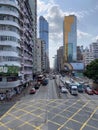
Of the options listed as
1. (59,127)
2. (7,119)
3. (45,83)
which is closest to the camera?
(59,127)

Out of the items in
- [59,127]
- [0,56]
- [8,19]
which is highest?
[8,19]

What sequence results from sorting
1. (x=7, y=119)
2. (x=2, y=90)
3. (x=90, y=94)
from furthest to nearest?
(x=90, y=94), (x=2, y=90), (x=7, y=119)

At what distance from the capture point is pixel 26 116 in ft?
135

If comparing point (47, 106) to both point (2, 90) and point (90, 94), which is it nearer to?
point (2, 90)

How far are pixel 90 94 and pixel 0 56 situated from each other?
27.6 metres

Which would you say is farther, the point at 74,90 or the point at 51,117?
the point at 74,90

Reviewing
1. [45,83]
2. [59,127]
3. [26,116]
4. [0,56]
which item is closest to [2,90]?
[0,56]

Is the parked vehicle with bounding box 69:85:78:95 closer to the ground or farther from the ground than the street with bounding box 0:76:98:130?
farther from the ground

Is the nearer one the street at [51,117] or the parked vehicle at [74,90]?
the street at [51,117]

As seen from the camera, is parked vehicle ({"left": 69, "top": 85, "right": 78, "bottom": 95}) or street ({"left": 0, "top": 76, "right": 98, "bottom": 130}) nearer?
street ({"left": 0, "top": 76, "right": 98, "bottom": 130})

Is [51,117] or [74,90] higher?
[74,90]

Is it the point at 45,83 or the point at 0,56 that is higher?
the point at 0,56

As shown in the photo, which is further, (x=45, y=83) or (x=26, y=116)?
(x=45, y=83)

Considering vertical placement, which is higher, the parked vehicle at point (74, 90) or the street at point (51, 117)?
the parked vehicle at point (74, 90)
